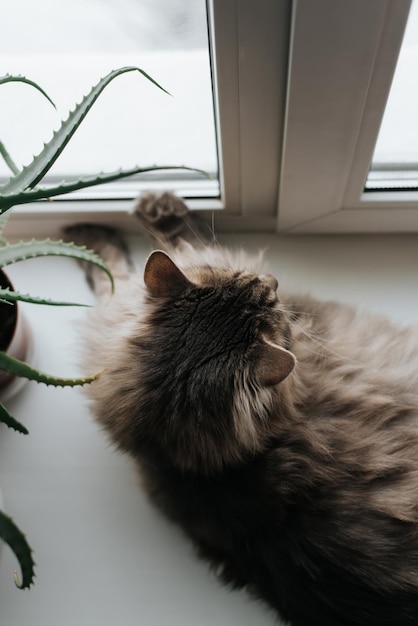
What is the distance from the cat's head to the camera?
2.95 ft

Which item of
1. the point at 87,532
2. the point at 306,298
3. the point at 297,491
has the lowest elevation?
the point at 87,532

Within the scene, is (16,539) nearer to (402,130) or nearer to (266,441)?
(266,441)

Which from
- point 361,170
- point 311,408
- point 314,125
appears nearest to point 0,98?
point 314,125

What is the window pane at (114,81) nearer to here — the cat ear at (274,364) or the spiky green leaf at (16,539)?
the cat ear at (274,364)

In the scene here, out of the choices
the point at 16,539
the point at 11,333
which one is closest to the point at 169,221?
the point at 11,333

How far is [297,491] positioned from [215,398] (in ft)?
0.67

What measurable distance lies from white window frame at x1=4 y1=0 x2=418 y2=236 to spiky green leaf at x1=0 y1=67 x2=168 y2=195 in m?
0.27

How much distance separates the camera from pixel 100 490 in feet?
3.88

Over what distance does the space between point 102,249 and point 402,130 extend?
0.71 meters

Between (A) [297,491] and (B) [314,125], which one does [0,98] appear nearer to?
(B) [314,125]

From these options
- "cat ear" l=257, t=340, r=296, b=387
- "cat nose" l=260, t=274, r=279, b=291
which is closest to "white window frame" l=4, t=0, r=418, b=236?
"cat nose" l=260, t=274, r=279, b=291

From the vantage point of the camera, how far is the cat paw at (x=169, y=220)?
131cm

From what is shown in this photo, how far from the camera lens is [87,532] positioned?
114 cm

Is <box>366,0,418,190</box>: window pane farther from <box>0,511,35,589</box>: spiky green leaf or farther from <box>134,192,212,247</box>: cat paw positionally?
<box>0,511,35,589</box>: spiky green leaf
